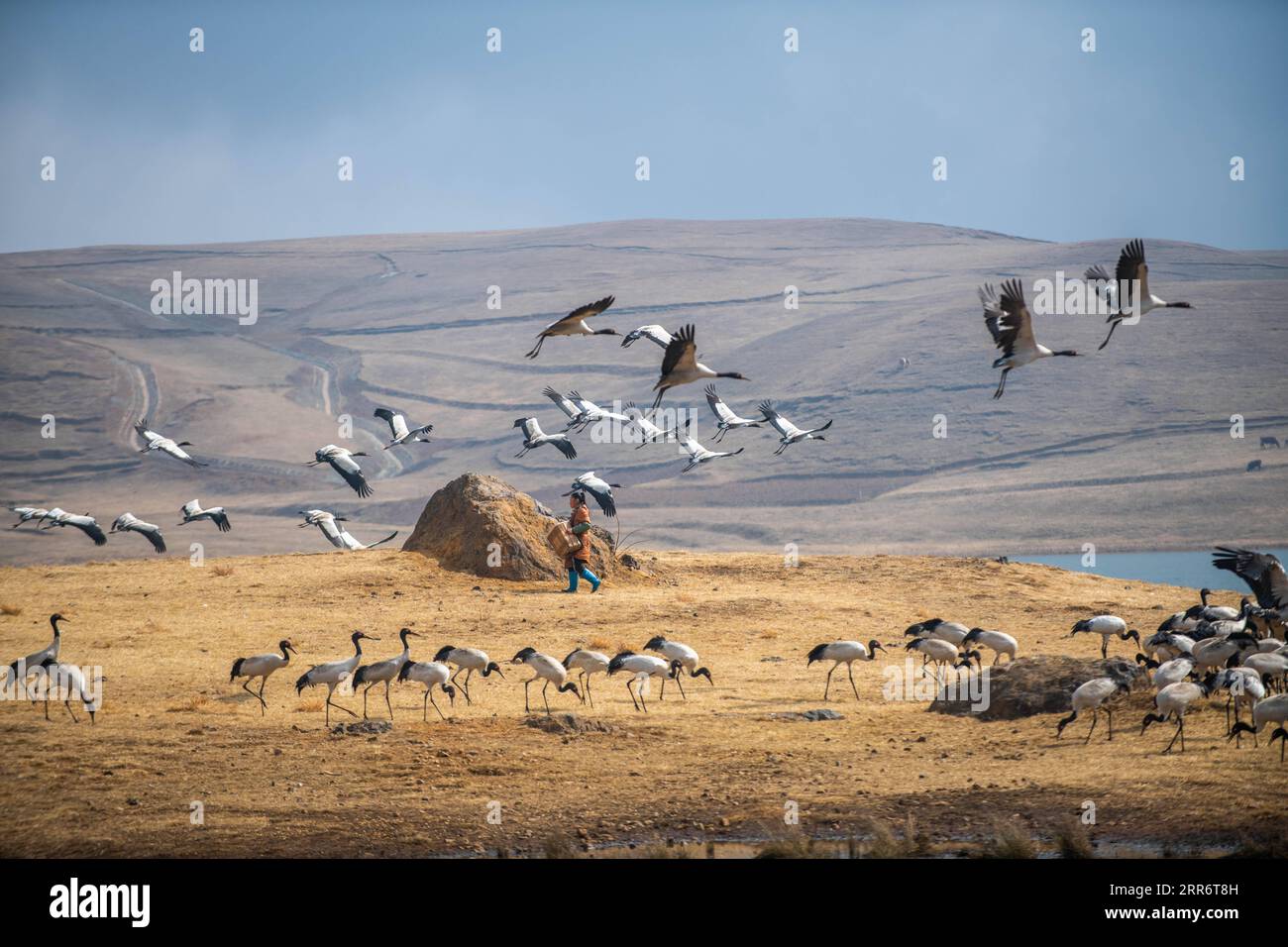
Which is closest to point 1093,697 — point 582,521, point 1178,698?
point 1178,698

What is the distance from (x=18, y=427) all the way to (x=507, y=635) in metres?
109

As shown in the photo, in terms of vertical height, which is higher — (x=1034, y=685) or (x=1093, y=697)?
(x=1093, y=697)

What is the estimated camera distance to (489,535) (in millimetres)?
30078

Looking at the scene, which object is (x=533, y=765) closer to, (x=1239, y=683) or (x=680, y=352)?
(x=680, y=352)

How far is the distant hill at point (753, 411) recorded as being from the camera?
91875mm

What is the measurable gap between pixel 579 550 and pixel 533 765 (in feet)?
44.0

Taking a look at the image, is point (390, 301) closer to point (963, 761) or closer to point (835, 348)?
point (835, 348)

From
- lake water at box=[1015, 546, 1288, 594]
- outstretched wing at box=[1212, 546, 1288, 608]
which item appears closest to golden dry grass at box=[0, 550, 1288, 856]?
outstretched wing at box=[1212, 546, 1288, 608]

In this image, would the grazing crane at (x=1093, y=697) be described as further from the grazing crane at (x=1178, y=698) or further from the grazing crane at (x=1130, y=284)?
the grazing crane at (x=1130, y=284)

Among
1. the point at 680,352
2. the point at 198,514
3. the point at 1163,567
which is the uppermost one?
the point at 680,352

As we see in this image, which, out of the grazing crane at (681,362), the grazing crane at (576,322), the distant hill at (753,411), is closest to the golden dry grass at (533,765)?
the grazing crane at (681,362)

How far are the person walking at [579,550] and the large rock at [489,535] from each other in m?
1.41

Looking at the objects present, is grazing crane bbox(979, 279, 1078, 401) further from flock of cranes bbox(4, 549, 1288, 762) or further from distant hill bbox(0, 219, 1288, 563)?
distant hill bbox(0, 219, 1288, 563)
